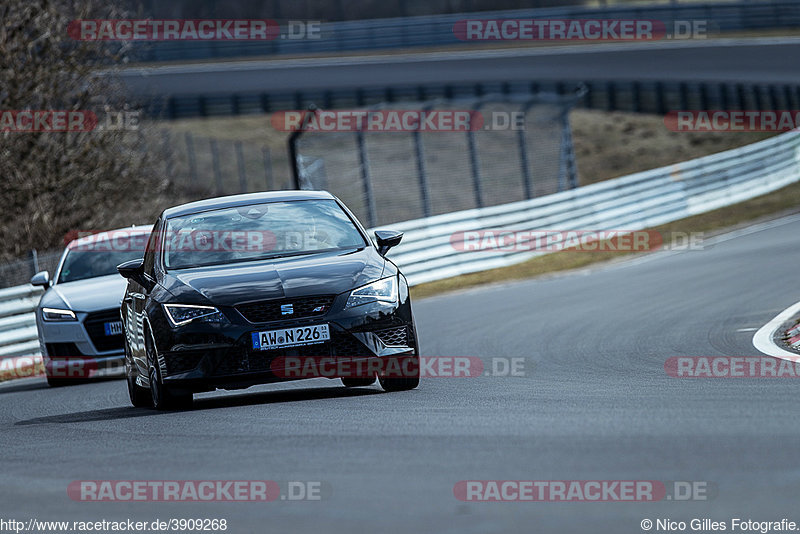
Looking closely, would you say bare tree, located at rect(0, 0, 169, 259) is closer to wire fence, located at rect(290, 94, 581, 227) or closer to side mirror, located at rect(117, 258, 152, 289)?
wire fence, located at rect(290, 94, 581, 227)

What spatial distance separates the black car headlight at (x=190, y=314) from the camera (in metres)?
8.71

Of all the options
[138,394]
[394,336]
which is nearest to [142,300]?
[138,394]

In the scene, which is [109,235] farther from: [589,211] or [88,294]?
[589,211]

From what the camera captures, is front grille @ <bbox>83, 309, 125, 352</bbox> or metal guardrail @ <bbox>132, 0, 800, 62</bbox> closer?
front grille @ <bbox>83, 309, 125, 352</bbox>

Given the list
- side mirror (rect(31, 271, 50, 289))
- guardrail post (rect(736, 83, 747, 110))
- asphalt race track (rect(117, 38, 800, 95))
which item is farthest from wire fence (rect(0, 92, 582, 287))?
guardrail post (rect(736, 83, 747, 110))

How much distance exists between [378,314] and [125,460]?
2369 mm

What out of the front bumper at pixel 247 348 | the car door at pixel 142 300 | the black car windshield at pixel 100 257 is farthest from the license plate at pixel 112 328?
the front bumper at pixel 247 348

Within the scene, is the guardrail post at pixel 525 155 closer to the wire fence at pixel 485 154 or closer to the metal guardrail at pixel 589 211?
the wire fence at pixel 485 154

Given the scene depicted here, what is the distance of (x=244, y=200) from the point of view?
10.1 metres

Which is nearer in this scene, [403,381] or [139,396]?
[403,381]

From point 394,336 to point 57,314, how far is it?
234 inches

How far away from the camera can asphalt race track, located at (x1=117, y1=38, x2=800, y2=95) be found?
146 ft

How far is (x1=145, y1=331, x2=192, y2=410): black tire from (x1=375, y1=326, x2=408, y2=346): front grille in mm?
1356

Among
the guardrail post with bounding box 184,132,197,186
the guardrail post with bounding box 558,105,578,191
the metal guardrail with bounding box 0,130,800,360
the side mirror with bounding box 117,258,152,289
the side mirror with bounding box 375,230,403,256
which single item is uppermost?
the guardrail post with bounding box 184,132,197,186
